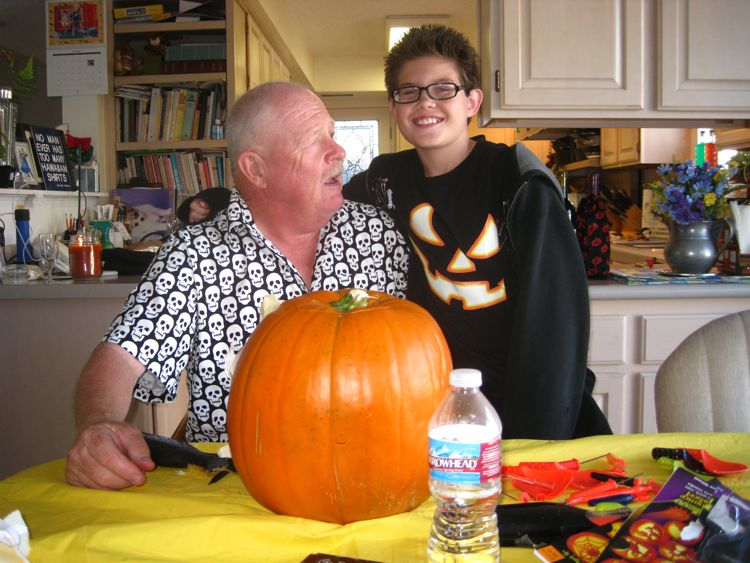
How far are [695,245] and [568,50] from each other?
0.94 metres

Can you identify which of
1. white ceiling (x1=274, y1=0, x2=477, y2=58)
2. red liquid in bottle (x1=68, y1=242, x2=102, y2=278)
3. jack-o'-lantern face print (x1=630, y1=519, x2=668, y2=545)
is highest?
white ceiling (x1=274, y1=0, x2=477, y2=58)

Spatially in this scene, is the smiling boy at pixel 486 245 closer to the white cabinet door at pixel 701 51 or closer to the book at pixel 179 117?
the white cabinet door at pixel 701 51

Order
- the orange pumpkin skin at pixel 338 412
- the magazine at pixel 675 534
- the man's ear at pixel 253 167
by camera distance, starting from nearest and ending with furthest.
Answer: the magazine at pixel 675 534 < the orange pumpkin skin at pixel 338 412 < the man's ear at pixel 253 167

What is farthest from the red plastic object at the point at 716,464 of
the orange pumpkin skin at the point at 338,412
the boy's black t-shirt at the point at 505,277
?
the boy's black t-shirt at the point at 505,277

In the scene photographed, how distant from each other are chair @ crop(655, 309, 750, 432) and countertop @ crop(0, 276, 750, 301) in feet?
3.57

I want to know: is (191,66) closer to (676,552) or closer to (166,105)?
(166,105)

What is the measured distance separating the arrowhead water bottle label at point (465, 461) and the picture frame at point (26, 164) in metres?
2.69

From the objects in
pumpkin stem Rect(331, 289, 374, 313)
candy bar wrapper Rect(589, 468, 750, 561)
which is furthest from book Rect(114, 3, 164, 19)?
candy bar wrapper Rect(589, 468, 750, 561)

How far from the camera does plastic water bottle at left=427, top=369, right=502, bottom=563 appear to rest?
620mm

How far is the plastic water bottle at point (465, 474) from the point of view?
620 mm

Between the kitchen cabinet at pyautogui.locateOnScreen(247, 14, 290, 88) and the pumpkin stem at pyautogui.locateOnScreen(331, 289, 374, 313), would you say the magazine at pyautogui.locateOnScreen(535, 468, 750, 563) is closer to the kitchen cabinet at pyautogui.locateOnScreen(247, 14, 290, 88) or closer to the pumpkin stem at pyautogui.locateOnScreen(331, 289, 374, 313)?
the pumpkin stem at pyautogui.locateOnScreen(331, 289, 374, 313)

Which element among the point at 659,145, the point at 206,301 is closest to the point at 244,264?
the point at 206,301

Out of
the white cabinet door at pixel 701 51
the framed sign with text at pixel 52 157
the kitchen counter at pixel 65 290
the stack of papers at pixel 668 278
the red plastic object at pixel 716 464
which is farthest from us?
the framed sign with text at pixel 52 157

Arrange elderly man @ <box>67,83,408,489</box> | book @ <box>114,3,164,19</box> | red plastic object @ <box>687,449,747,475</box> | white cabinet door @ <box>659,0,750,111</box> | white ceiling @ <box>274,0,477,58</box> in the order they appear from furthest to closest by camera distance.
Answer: white ceiling @ <box>274,0,477,58</box>, book @ <box>114,3,164,19</box>, white cabinet door @ <box>659,0,750,111</box>, elderly man @ <box>67,83,408,489</box>, red plastic object @ <box>687,449,747,475</box>
